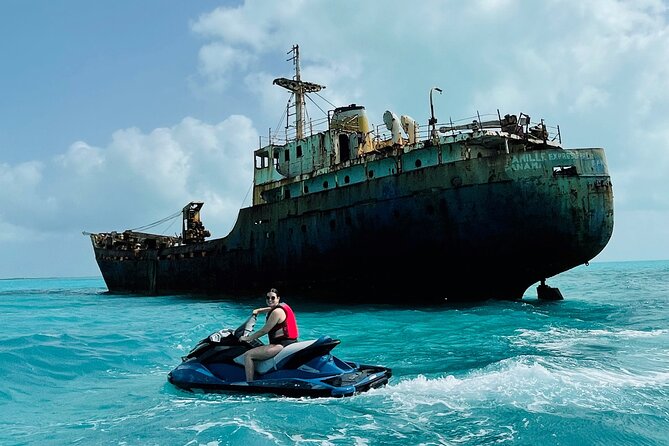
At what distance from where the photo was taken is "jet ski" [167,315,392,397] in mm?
6496

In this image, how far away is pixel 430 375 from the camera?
791 cm

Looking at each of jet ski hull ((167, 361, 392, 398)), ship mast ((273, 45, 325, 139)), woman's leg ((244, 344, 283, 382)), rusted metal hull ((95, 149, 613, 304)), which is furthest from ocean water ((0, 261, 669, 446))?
ship mast ((273, 45, 325, 139))

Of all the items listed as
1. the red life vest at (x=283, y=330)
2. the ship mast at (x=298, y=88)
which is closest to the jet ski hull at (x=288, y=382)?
the red life vest at (x=283, y=330)

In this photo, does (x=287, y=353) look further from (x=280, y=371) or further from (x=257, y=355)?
(x=257, y=355)

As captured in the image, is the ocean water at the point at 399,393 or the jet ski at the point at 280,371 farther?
the jet ski at the point at 280,371

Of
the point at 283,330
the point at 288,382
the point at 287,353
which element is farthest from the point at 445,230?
the point at 288,382

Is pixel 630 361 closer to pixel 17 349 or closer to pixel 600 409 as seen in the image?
pixel 600 409

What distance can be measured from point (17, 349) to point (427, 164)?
44.5 feet

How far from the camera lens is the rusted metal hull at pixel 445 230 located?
1673 cm

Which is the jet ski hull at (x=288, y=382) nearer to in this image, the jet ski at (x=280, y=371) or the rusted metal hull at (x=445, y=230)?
the jet ski at (x=280, y=371)

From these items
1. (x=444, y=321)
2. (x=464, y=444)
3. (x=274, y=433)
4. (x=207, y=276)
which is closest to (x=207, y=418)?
(x=274, y=433)

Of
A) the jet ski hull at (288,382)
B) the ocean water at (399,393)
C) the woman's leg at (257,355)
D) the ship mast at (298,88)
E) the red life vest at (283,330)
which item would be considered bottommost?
the ocean water at (399,393)

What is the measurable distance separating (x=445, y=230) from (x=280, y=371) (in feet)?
38.8

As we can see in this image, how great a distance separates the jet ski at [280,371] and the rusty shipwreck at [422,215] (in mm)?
11221
